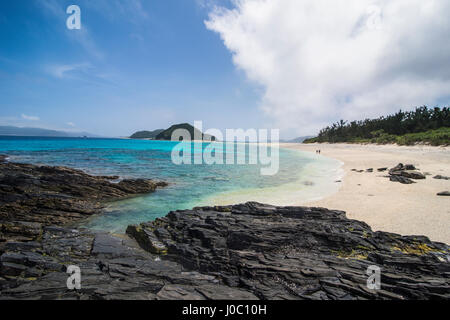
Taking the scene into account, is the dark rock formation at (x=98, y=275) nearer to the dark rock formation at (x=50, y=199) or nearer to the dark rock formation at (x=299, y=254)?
the dark rock formation at (x=299, y=254)

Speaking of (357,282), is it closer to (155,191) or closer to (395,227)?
(395,227)

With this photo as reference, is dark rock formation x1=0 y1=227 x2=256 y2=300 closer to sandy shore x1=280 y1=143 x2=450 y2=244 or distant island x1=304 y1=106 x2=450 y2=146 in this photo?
sandy shore x1=280 y1=143 x2=450 y2=244

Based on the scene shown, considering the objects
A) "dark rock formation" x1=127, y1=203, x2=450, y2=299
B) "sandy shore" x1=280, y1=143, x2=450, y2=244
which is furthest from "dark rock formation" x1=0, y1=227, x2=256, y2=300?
"sandy shore" x1=280, y1=143, x2=450, y2=244

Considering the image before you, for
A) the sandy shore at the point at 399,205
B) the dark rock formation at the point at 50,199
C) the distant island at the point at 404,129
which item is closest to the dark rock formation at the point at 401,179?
the sandy shore at the point at 399,205

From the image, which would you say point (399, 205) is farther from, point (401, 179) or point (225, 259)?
point (225, 259)

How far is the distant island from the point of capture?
73.0 meters

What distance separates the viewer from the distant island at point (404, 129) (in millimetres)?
73000

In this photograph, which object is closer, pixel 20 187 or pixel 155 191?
pixel 20 187

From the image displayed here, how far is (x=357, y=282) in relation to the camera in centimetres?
562

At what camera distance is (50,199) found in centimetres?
1325

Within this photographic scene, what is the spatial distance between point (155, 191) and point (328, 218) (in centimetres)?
1657

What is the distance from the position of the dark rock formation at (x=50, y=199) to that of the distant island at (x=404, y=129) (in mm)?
86509
